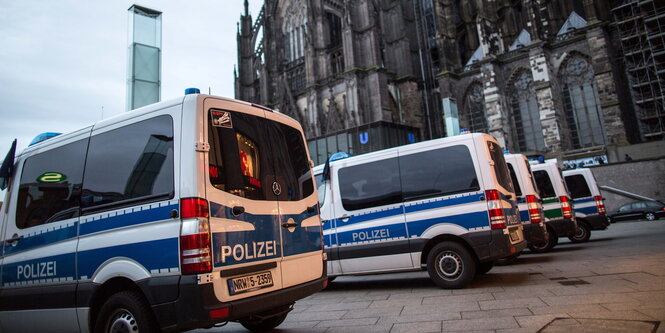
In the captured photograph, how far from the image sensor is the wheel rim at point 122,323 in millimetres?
3117

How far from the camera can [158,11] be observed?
36.6ft

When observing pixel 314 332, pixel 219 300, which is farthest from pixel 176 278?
pixel 314 332

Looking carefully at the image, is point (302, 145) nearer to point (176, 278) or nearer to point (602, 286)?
point (176, 278)

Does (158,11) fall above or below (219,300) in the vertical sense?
above

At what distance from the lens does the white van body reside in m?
8.06

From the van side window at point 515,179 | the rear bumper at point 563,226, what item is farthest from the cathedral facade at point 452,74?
the van side window at point 515,179

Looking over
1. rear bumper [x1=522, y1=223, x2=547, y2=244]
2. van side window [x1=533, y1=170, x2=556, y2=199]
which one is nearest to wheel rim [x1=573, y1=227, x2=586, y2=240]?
van side window [x1=533, y1=170, x2=556, y2=199]

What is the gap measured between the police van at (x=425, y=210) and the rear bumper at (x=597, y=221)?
6.59 meters

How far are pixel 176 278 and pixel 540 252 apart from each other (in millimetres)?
10077

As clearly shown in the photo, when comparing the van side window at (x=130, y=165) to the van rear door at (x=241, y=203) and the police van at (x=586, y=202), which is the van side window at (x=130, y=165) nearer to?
the van rear door at (x=241, y=203)

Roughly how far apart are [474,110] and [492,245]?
2616 cm

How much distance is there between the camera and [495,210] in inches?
226

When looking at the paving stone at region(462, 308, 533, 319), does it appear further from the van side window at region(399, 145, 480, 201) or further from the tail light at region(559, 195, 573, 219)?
the tail light at region(559, 195, 573, 219)

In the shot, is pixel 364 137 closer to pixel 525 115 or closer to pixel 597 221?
pixel 525 115
